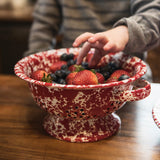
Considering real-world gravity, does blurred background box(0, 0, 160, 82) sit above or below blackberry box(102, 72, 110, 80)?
below

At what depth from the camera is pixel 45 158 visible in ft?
1.56

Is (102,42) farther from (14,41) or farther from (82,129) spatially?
(14,41)

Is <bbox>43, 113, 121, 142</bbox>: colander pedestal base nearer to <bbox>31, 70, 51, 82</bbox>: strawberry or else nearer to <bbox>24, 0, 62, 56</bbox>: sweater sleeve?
<bbox>31, 70, 51, 82</bbox>: strawberry

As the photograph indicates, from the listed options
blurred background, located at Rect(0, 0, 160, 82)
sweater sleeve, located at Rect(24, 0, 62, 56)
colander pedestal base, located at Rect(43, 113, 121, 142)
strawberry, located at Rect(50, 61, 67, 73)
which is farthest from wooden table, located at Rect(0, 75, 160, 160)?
blurred background, located at Rect(0, 0, 160, 82)

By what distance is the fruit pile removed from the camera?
535 mm

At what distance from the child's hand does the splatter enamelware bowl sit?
2.9 inches

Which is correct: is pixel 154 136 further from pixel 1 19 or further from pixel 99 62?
pixel 1 19

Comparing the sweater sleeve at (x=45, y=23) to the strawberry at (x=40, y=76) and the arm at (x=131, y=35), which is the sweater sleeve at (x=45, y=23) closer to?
the arm at (x=131, y=35)

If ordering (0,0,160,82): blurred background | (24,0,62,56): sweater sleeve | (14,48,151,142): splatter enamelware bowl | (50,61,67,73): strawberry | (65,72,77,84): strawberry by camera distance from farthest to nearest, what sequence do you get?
(0,0,160,82): blurred background, (24,0,62,56): sweater sleeve, (50,61,67,73): strawberry, (65,72,77,84): strawberry, (14,48,151,142): splatter enamelware bowl

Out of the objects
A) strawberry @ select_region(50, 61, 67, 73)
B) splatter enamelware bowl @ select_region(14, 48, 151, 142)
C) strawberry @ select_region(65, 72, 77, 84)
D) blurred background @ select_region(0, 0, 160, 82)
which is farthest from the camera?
blurred background @ select_region(0, 0, 160, 82)

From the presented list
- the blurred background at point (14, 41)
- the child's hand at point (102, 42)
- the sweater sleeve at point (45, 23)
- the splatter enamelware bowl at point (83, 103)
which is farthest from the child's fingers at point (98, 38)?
the blurred background at point (14, 41)

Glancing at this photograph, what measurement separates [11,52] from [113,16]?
4.83ft

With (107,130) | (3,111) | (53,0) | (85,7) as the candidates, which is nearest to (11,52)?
(53,0)

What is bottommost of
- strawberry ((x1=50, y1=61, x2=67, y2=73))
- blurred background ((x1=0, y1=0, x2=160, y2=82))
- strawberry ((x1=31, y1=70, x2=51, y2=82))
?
blurred background ((x1=0, y1=0, x2=160, y2=82))
